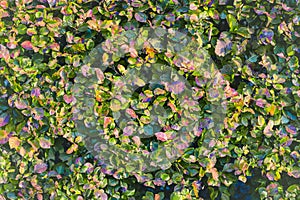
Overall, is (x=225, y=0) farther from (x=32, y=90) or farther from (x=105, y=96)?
(x=32, y=90)

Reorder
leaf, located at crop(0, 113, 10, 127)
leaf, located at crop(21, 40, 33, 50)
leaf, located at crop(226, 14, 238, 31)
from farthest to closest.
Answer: leaf, located at crop(0, 113, 10, 127), leaf, located at crop(21, 40, 33, 50), leaf, located at crop(226, 14, 238, 31)

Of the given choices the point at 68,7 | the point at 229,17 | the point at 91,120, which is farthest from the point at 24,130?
the point at 229,17

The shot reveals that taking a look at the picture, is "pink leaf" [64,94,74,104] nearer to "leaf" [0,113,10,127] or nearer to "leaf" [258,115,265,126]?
"leaf" [0,113,10,127]

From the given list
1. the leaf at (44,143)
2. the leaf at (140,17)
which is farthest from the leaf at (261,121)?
the leaf at (44,143)

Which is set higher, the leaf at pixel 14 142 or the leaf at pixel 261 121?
the leaf at pixel 261 121

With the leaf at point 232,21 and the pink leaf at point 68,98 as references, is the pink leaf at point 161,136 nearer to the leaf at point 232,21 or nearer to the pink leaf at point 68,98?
the pink leaf at point 68,98

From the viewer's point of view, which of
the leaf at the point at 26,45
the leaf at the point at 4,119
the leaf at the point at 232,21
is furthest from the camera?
the leaf at the point at 4,119

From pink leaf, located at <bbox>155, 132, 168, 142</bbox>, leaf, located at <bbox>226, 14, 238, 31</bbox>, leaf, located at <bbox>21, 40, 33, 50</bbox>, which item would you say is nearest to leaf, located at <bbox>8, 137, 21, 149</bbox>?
leaf, located at <bbox>21, 40, 33, 50</bbox>

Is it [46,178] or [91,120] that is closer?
[91,120]
